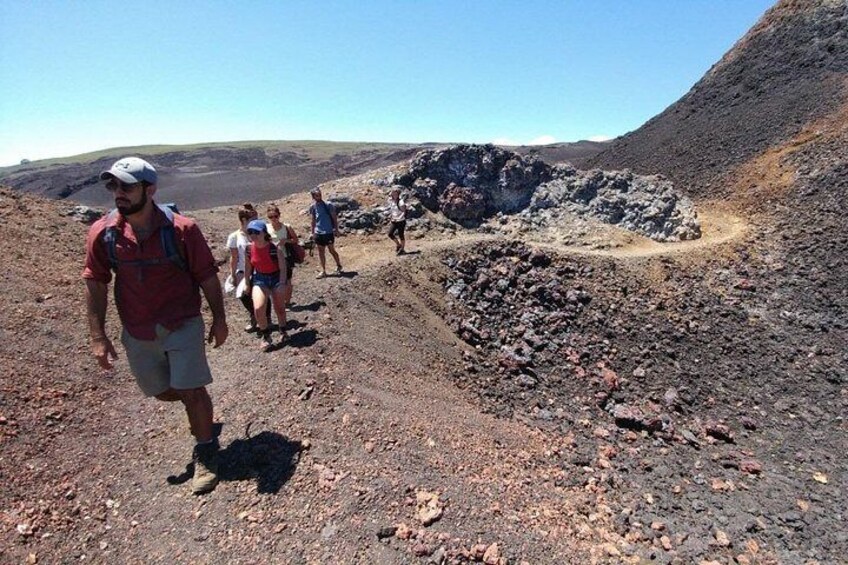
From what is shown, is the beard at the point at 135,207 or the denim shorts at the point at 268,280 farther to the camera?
the denim shorts at the point at 268,280

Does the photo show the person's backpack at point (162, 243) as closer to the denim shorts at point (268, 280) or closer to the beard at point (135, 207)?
the beard at point (135, 207)

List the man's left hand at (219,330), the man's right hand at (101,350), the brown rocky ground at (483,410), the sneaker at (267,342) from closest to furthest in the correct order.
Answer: the man's right hand at (101,350) < the man's left hand at (219,330) < the brown rocky ground at (483,410) < the sneaker at (267,342)

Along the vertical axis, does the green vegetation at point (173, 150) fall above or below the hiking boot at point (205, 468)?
above

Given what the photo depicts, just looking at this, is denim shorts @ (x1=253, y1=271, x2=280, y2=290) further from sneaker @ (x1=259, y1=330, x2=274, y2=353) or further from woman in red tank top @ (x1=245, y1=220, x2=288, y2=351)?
sneaker @ (x1=259, y1=330, x2=274, y2=353)

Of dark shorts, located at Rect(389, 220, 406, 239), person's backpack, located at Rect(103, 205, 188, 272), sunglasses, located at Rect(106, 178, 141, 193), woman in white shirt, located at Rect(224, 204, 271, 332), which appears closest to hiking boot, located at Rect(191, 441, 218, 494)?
person's backpack, located at Rect(103, 205, 188, 272)

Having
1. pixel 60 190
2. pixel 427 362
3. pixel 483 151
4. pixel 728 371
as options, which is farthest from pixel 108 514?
pixel 60 190

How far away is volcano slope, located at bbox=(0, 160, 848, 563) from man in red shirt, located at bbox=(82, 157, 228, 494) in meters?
0.85

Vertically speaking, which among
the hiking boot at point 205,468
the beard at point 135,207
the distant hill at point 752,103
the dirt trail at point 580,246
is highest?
the distant hill at point 752,103

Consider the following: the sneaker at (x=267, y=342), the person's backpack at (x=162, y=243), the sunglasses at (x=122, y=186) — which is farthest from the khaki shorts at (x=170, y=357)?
the sneaker at (x=267, y=342)

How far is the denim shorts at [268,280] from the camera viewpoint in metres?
6.58

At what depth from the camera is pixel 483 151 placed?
14.8 meters

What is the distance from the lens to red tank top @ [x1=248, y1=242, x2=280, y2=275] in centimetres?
653

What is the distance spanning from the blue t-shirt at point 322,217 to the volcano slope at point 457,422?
1008mm

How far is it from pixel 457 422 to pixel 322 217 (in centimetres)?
486
